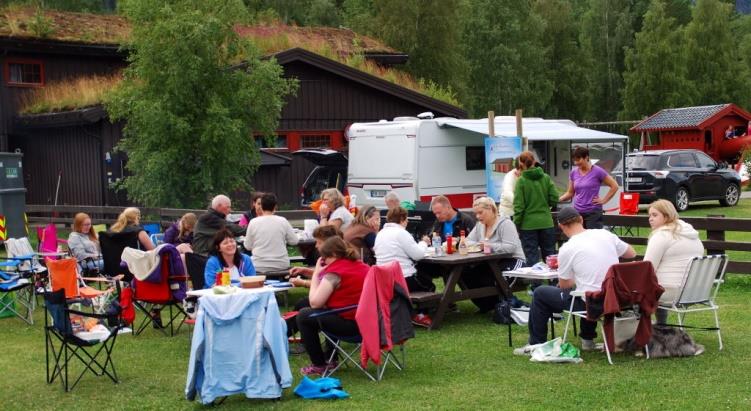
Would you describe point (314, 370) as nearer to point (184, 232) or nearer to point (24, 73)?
point (184, 232)

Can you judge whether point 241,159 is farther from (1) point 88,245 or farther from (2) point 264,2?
(2) point 264,2

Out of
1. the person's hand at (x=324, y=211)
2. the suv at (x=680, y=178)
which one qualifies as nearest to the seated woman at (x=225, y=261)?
the person's hand at (x=324, y=211)

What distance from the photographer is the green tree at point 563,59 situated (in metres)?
50.5

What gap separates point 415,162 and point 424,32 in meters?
22.8

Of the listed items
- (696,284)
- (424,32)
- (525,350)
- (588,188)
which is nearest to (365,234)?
(525,350)

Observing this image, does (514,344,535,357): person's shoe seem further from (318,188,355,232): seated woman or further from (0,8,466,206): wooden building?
(0,8,466,206): wooden building

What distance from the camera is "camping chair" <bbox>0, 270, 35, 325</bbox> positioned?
411 inches

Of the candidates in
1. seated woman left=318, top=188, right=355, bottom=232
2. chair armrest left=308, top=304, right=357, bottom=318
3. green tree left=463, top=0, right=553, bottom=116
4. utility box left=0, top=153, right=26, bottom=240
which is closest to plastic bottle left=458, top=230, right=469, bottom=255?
seated woman left=318, top=188, right=355, bottom=232

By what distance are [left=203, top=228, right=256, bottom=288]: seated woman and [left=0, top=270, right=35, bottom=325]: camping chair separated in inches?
121

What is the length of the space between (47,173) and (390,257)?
1757cm

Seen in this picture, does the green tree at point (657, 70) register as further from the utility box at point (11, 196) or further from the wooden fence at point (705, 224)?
the utility box at point (11, 196)

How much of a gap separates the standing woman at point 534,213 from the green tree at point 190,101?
7.58 meters

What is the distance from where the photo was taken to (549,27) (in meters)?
50.7

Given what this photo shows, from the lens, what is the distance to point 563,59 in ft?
167
